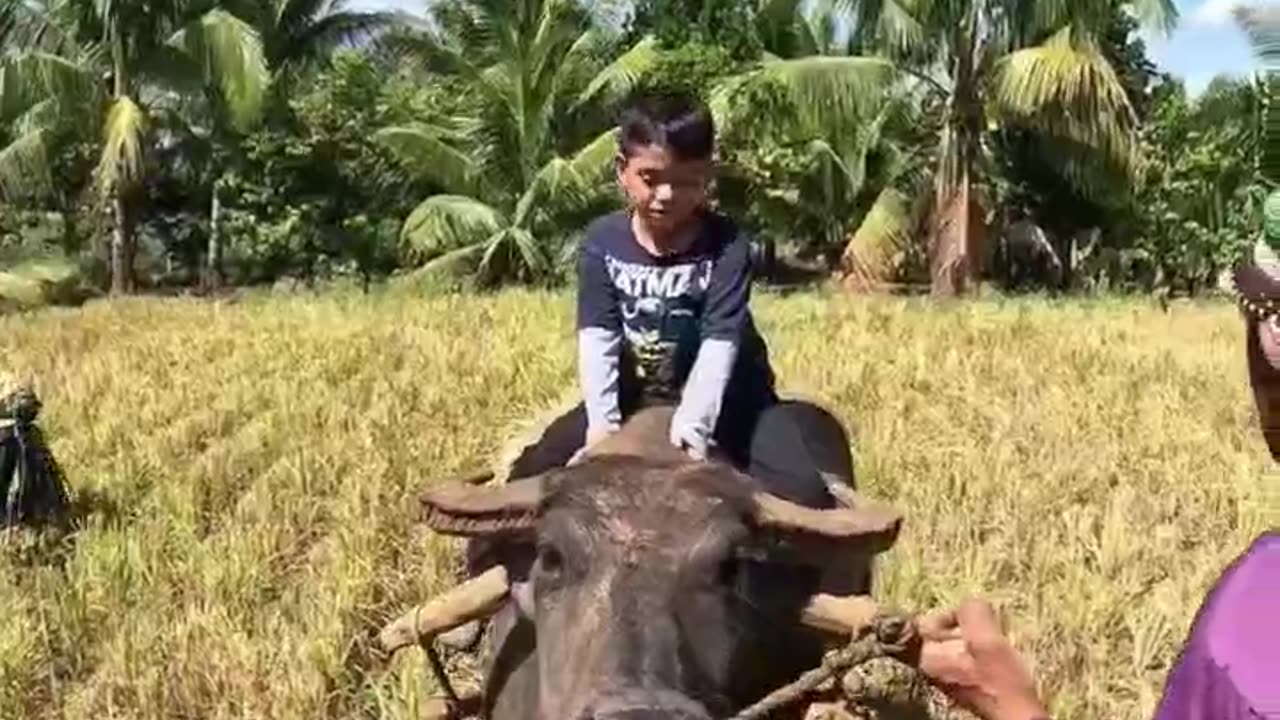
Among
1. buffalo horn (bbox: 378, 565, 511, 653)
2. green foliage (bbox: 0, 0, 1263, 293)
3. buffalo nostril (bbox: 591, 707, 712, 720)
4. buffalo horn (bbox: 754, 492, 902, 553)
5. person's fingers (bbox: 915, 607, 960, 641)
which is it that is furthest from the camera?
green foliage (bbox: 0, 0, 1263, 293)

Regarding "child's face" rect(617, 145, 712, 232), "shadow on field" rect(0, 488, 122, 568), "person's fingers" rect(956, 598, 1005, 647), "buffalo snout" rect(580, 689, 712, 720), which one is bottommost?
"shadow on field" rect(0, 488, 122, 568)

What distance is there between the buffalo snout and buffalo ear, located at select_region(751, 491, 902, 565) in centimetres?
56

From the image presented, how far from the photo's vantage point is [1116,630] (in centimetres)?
550

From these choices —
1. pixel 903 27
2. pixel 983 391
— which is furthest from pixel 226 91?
pixel 983 391

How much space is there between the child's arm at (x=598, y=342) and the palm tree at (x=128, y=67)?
71.5ft

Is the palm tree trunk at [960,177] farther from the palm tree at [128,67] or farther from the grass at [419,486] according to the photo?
the palm tree at [128,67]

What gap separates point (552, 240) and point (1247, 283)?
25.4 m

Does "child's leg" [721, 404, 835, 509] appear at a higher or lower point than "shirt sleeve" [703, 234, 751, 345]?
lower

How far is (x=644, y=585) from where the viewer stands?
9.21 ft

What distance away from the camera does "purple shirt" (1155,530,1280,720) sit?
4.35 feet

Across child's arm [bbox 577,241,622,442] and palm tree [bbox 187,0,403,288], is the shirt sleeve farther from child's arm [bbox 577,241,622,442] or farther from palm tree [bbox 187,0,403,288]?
palm tree [bbox 187,0,403,288]

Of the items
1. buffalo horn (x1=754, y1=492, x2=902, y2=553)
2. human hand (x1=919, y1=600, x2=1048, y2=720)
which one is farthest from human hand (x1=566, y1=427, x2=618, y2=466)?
human hand (x1=919, y1=600, x2=1048, y2=720)

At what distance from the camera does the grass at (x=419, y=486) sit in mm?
5172

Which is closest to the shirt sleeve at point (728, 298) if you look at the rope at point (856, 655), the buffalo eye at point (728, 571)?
the buffalo eye at point (728, 571)
